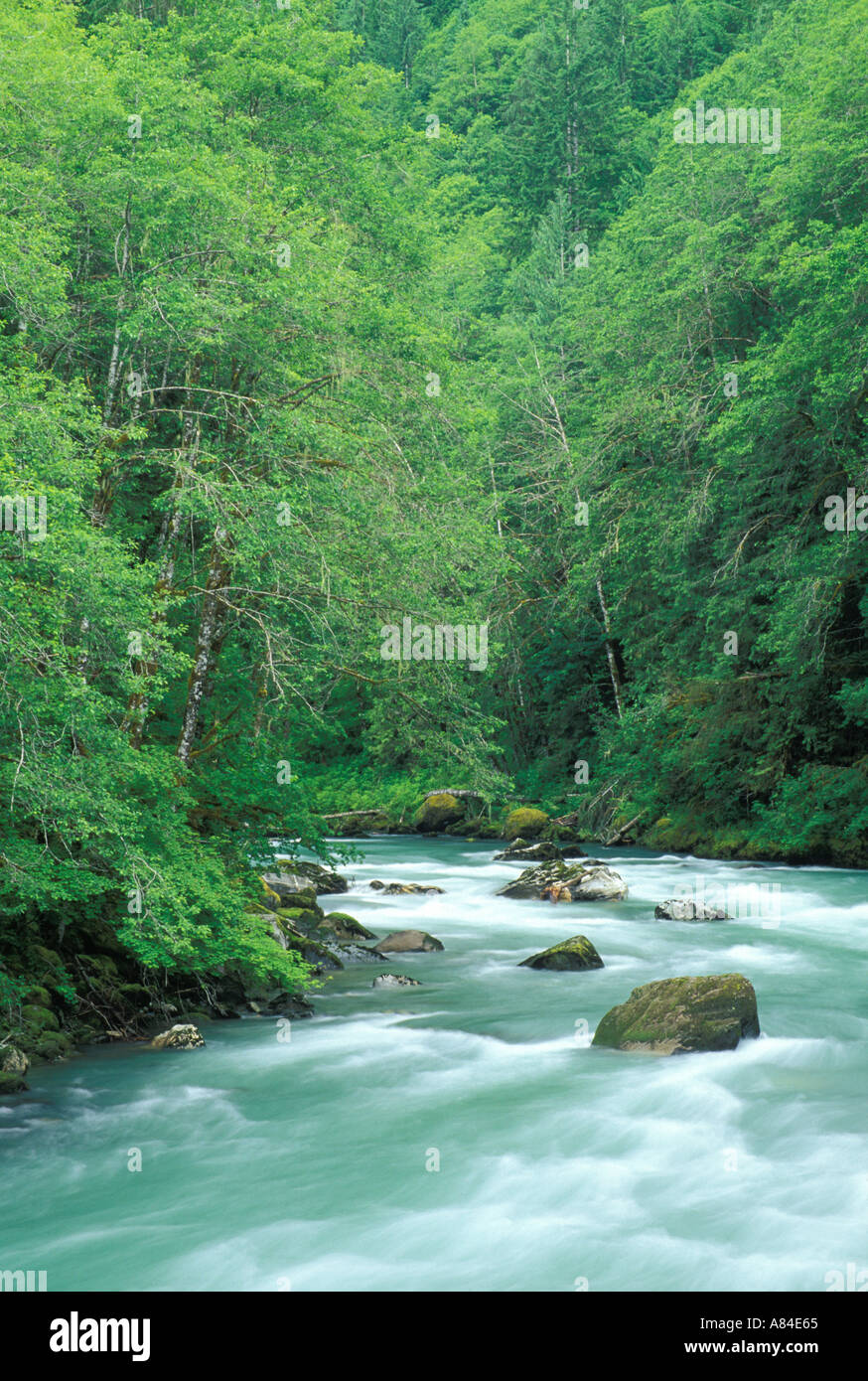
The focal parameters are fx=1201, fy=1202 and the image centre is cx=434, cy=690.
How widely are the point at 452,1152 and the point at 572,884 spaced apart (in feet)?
36.1

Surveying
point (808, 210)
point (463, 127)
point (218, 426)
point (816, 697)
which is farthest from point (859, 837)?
point (463, 127)

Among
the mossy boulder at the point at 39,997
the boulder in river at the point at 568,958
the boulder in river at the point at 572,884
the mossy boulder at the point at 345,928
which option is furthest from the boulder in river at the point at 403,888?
the mossy boulder at the point at 39,997

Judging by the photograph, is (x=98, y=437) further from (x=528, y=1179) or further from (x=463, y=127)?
(x=463, y=127)

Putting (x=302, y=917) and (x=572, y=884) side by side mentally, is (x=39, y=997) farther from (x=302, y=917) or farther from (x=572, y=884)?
(x=572, y=884)

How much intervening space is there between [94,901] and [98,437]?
383 centimetres

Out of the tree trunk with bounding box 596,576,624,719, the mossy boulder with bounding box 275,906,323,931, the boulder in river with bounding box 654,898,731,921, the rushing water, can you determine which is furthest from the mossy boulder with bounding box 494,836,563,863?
the rushing water

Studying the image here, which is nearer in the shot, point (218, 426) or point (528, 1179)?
point (528, 1179)

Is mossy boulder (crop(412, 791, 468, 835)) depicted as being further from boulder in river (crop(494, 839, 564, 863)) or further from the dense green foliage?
boulder in river (crop(494, 839, 564, 863))

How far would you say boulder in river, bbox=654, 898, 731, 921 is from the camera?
54.6 ft

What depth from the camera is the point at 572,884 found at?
62.7ft

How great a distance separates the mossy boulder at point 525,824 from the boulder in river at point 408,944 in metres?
12.2

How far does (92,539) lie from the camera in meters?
7.77

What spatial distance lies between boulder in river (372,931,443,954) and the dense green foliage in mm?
2070
